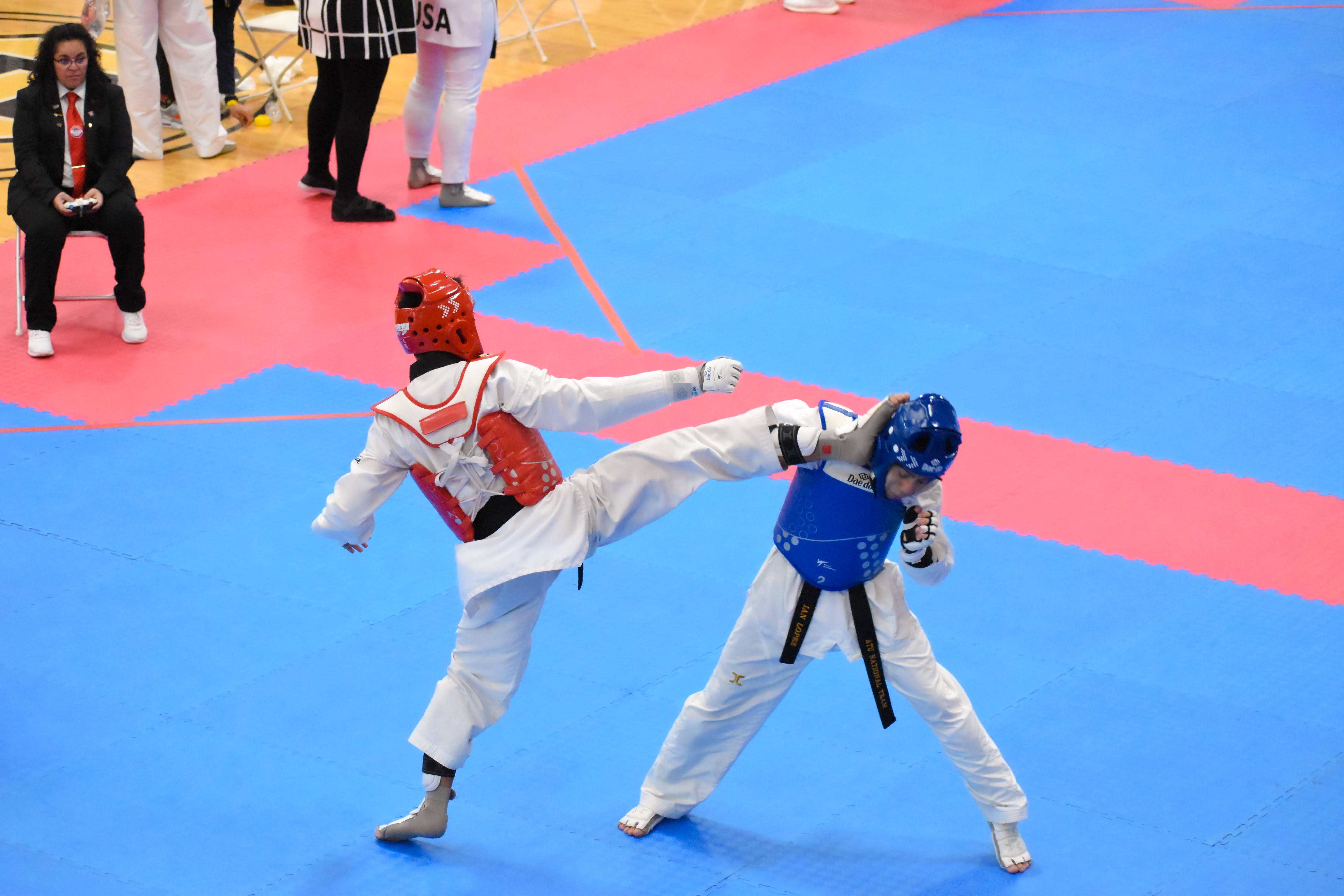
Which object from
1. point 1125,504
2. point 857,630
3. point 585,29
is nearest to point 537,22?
point 585,29

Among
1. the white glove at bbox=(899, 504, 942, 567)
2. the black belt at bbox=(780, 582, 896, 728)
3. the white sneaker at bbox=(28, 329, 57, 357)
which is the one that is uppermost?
the white glove at bbox=(899, 504, 942, 567)

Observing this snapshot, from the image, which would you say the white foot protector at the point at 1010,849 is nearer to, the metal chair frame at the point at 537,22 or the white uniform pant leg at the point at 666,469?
the white uniform pant leg at the point at 666,469

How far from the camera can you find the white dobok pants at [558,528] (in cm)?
366

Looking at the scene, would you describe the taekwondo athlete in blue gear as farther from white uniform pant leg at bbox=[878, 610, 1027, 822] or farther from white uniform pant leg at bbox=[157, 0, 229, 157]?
white uniform pant leg at bbox=[157, 0, 229, 157]

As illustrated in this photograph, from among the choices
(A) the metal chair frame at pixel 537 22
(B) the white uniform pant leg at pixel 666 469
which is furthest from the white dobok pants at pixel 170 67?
(B) the white uniform pant leg at pixel 666 469

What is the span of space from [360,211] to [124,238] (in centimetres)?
167

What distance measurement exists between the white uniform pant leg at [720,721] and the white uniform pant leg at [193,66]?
Answer: 6.19 meters

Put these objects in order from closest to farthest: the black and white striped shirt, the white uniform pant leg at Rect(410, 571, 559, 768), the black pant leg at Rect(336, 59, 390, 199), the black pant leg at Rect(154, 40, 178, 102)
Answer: the white uniform pant leg at Rect(410, 571, 559, 768), the black and white striped shirt, the black pant leg at Rect(336, 59, 390, 199), the black pant leg at Rect(154, 40, 178, 102)

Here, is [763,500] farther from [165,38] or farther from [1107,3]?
[1107,3]

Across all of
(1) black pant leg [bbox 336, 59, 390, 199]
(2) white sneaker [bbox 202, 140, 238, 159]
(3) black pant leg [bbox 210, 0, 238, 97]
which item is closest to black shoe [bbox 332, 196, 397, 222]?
(1) black pant leg [bbox 336, 59, 390, 199]

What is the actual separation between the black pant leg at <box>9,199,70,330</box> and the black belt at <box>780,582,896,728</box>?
4.50 meters

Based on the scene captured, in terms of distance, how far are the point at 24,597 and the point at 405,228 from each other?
3569mm

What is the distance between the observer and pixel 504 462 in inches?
147

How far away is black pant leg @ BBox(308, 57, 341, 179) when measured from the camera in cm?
790
